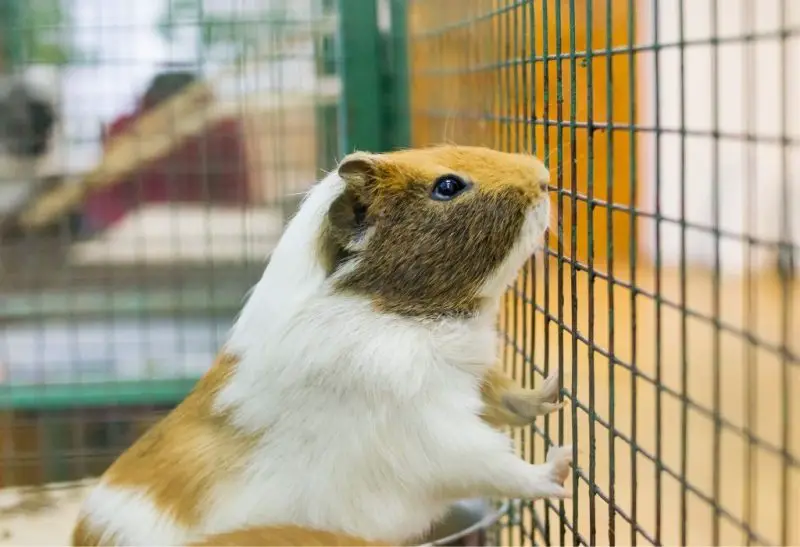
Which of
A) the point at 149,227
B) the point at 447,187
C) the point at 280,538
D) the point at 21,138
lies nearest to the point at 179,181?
the point at 149,227

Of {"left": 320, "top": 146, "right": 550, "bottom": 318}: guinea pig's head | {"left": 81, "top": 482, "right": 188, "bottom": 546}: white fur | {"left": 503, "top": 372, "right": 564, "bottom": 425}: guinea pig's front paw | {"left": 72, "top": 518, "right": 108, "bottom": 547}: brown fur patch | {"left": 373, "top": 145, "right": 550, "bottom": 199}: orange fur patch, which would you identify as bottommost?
{"left": 72, "top": 518, "right": 108, "bottom": 547}: brown fur patch

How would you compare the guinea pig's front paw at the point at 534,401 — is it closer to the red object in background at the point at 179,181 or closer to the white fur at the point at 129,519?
the white fur at the point at 129,519

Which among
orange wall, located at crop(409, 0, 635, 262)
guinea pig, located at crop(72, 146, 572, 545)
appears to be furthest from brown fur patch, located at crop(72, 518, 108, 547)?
orange wall, located at crop(409, 0, 635, 262)

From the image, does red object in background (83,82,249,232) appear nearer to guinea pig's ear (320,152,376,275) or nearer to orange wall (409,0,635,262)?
orange wall (409,0,635,262)

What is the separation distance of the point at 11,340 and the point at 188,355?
1.40 feet

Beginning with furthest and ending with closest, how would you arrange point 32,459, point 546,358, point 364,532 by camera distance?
point 32,459, point 546,358, point 364,532

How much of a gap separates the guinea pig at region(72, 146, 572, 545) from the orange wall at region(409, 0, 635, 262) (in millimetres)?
94

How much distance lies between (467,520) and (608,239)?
751mm

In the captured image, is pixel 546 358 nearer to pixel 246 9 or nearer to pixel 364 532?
pixel 364 532

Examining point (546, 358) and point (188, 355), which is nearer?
point (546, 358)

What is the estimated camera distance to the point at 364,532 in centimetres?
119

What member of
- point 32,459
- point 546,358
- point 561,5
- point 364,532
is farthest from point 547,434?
point 32,459

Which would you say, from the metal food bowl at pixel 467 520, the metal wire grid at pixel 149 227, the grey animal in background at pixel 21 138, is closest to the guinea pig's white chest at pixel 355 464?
the metal food bowl at pixel 467 520

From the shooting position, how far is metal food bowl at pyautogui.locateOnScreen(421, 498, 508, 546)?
1.57m
